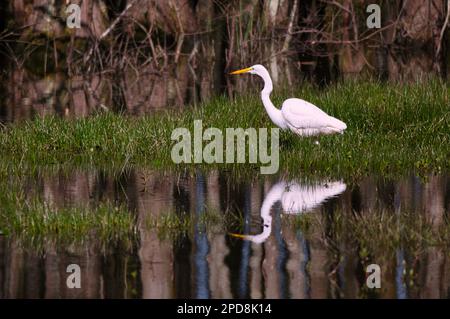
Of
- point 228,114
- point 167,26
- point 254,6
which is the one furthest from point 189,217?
point 167,26

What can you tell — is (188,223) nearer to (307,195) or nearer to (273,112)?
(307,195)

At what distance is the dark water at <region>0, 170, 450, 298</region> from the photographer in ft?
→ 24.3

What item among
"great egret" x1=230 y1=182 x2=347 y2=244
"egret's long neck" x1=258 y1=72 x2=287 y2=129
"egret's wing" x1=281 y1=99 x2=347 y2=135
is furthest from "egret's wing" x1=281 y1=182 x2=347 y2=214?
"egret's long neck" x1=258 y1=72 x2=287 y2=129

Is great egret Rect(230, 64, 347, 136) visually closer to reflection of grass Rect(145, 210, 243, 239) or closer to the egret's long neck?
the egret's long neck

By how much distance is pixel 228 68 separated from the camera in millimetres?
23719

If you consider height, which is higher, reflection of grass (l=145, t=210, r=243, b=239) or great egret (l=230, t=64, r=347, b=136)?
great egret (l=230, t=64, r=347, b=136)

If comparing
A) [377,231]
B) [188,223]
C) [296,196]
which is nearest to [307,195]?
[296,196]

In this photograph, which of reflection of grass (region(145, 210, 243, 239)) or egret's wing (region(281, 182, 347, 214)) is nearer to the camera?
reflection of grass (region(145, 210, 243, 239))

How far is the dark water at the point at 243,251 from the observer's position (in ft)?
24.3

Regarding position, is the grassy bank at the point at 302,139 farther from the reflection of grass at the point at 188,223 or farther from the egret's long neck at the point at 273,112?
the reflection of grass at the point at 188,223

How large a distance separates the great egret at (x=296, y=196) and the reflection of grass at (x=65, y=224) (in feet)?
3.94

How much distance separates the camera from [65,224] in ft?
29.5

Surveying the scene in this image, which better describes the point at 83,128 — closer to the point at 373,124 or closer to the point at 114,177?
the point at 114,177

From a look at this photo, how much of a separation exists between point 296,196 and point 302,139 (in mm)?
2404
